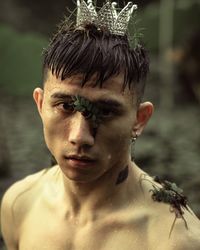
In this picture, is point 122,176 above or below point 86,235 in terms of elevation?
above

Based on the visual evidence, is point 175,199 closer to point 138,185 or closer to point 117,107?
point 138,185

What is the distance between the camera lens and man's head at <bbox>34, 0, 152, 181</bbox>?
2.54 metres

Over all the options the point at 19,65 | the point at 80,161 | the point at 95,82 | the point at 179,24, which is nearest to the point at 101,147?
the point at 80,161

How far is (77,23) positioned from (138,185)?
22.8 inches

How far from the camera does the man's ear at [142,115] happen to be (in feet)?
8.85

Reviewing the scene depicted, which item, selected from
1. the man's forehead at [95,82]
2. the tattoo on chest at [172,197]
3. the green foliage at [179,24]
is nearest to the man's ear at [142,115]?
the man's forehead at [95,82]

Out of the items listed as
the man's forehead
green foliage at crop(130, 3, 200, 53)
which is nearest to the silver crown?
the man's forehead

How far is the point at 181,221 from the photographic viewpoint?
2.68 metres

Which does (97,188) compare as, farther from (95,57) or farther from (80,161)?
(95,57)

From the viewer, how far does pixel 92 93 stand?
8.36 ft

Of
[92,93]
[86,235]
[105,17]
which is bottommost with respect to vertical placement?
[86,235]

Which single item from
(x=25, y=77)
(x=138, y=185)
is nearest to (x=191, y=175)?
(x=25, y=77)

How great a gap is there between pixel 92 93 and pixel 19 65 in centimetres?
403

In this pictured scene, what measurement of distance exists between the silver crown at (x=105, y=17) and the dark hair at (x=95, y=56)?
26 millimetres
